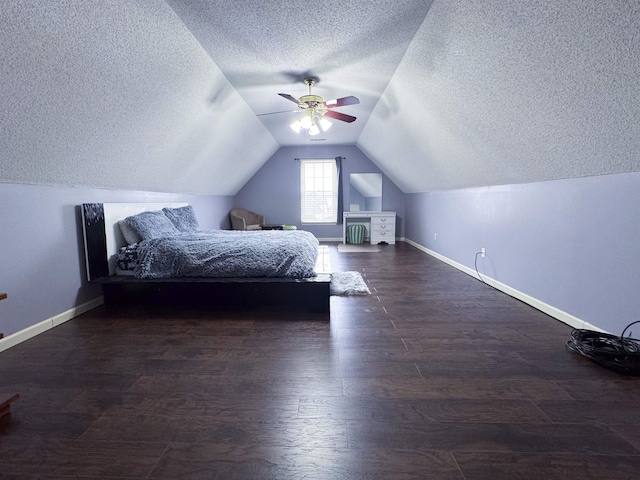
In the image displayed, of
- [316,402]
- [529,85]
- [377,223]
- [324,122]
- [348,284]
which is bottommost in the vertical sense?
[316,402]

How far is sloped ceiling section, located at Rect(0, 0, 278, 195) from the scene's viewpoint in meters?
1.60

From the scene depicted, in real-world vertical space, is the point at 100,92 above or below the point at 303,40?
below

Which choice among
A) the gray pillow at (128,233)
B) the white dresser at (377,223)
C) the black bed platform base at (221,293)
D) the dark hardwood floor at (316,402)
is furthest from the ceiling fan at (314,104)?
the white dresser at (377,223)

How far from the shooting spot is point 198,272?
2.81 metres

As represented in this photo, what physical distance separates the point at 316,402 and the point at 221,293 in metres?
1.60

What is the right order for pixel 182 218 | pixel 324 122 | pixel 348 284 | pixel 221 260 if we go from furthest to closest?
1. pixel 182 218
2. pixel 324 122
3. pixel 348 284
4. pixel 221 260

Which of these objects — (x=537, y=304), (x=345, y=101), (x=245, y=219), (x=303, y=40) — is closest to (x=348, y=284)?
(x=537, y=304)

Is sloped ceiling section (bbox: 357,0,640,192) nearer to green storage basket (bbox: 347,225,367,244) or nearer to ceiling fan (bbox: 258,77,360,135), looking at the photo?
ceiling fan (bbox: 258,77,360,135)

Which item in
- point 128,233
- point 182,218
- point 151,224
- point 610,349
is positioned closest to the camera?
point 610,349

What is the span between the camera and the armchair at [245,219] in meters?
6.49

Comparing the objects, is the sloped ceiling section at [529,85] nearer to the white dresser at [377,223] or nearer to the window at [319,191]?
the white dresser at [377,223]

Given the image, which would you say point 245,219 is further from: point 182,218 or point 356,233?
point 182,218

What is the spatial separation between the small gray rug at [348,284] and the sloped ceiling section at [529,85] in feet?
6.04

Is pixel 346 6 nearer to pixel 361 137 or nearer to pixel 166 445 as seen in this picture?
pixel 166 445
